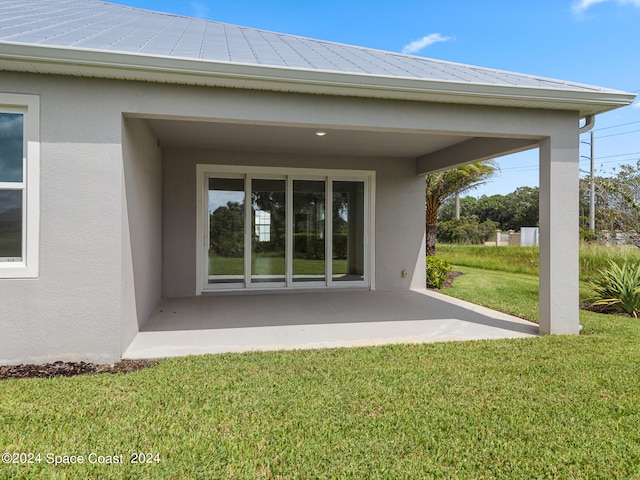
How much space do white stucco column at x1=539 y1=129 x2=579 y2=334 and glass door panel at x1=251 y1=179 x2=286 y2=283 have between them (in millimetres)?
5986

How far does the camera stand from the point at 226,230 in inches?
404

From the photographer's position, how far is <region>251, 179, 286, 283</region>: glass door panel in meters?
10.4

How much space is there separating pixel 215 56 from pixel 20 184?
2.77 m

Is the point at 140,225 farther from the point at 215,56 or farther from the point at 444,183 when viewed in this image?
the point at 444,183

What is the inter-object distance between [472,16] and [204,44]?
15.0 metres

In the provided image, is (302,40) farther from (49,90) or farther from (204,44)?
(49,90)

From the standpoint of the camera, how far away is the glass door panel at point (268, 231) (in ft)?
34.1

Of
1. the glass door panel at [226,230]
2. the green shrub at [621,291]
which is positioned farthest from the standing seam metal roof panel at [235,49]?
the green shrub at [621,291]

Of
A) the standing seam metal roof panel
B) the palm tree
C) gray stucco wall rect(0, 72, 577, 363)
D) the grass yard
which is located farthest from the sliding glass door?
the palm tree

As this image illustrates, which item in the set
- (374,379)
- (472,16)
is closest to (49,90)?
(374,379)

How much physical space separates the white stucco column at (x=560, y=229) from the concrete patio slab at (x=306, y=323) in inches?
22.0

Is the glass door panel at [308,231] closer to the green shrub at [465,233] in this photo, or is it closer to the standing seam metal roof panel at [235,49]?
the standing seam metal roof panel at [235,49]

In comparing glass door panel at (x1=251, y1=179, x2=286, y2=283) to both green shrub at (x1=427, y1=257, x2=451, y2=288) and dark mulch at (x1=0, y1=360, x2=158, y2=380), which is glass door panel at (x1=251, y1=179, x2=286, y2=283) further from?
dark mulch at (x1=0, y1=360, x2=158, y2=380)

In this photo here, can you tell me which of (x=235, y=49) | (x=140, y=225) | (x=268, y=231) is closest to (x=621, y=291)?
(x=268, y=231)
